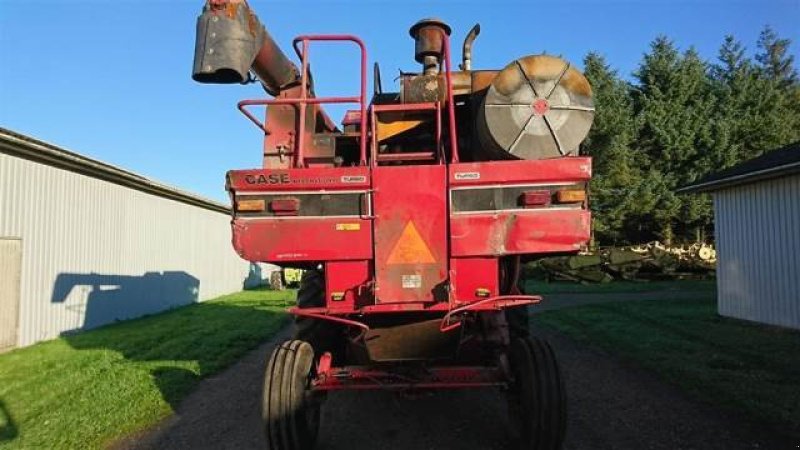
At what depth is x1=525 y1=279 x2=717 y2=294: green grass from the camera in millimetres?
22517

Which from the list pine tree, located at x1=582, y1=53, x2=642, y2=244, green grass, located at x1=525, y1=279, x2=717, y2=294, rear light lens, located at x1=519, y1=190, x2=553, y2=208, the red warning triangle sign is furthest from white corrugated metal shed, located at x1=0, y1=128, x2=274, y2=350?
pine tree, located at x1=582, y1=53, x2=642, y2=244

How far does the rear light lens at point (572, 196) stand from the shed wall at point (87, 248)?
10737 mm

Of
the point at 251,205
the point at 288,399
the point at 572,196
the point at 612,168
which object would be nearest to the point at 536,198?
the point at 572,196

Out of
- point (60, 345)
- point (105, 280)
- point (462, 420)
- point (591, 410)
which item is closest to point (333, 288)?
point (462, 420)

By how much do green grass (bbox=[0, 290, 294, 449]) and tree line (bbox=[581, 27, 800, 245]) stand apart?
25.0 meters

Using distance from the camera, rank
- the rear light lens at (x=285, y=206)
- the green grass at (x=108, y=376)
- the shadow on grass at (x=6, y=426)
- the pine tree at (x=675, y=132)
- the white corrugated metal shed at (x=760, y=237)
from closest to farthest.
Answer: the rear light lens at (x=285, y=206) < the shadow on grass at (x=6, y=426) < the green grass at (x=108, y=376) < the white corrugated metal shed at (x=760, y=237) < the pine tree at (x=675, y=132)

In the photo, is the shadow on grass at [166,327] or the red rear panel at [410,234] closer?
the red rear panel at [410,234]

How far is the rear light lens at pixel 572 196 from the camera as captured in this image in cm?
458

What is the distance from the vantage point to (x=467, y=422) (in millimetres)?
5930

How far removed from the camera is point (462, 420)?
600 cm

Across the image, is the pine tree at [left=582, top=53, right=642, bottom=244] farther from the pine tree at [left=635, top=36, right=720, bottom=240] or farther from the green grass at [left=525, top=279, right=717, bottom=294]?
the green grass at [left=525, top=279, right=717, bottom=294]

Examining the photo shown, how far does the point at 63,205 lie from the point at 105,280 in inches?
103

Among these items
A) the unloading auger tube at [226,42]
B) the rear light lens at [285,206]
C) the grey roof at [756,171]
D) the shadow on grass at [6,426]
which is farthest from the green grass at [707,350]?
the shadow on grass at [6,426]

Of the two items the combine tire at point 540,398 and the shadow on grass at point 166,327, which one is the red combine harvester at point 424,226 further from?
the shadow on grass at point 166,327
